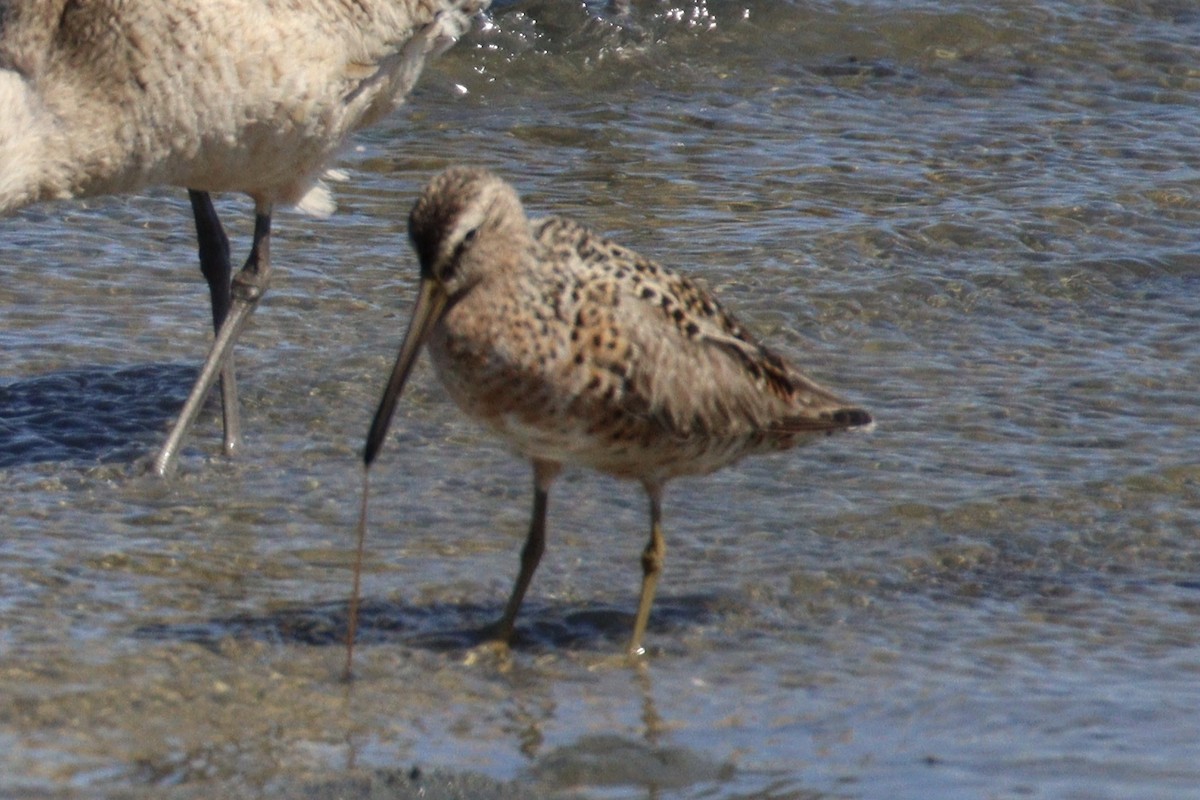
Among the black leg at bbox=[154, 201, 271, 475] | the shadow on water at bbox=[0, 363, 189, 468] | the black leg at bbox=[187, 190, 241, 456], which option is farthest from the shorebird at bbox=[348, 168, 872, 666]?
the black leg at bbox=[187, 190, 241, 456]

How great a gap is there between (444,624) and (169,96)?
1796mm

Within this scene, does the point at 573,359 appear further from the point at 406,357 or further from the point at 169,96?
the point at 169,96

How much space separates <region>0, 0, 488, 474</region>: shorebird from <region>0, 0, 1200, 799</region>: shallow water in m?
0.69

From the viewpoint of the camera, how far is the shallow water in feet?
13.7

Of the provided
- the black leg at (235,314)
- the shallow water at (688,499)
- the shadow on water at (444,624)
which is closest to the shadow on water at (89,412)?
the shallow water at (688,499)

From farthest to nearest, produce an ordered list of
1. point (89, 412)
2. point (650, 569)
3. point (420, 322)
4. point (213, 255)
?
point (213, 255)
point (89, 412)
point (650, 569)
point (420, 322)

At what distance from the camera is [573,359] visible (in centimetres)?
451

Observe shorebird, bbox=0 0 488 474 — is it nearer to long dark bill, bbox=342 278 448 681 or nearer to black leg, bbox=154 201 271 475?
black leg, bbox=154 201 271 475

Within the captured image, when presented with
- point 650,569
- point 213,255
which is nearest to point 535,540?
point 650,569

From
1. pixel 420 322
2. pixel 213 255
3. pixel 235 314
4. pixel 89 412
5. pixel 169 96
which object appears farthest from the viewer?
pixel 213 255

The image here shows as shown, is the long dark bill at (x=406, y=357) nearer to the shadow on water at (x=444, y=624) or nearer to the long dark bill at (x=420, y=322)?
the long dark bill at (x=420, y=322)

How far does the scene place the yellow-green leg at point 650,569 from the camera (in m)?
4.74

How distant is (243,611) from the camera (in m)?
4.87

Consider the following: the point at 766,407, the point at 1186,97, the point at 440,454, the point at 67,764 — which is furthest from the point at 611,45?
the point at 67,764
